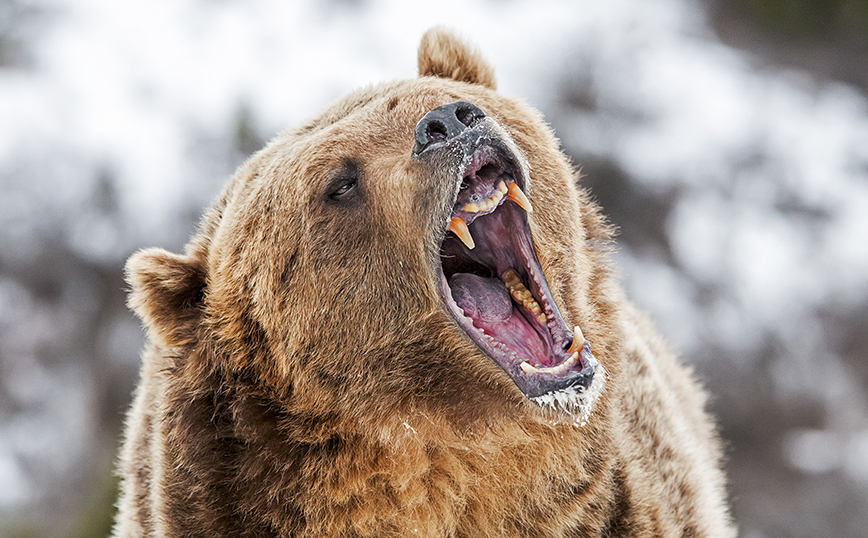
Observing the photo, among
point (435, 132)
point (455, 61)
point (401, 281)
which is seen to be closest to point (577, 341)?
point (401, 281)

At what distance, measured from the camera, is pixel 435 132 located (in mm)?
2686

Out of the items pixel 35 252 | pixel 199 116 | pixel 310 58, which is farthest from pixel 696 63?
pixel 35 252

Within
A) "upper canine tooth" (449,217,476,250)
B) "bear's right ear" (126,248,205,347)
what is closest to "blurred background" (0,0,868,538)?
"bear's right ear" (126,248,205,347)

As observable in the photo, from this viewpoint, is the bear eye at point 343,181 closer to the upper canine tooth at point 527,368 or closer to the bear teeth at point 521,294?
the bear teeth at point 521,294

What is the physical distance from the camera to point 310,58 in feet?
55.6

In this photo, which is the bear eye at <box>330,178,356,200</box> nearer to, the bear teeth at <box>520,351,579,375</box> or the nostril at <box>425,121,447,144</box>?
the nostril at <box>425,121,447,144</box>

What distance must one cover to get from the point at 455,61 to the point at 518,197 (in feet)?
3.38

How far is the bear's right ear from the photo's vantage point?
2941mm

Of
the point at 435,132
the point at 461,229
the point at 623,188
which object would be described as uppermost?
the point at 435,132

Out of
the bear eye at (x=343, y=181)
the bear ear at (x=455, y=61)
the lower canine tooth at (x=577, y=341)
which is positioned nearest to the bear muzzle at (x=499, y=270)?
the lower canine tooth at (x=577, y=341)

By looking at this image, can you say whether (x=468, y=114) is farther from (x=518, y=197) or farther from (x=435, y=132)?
(x=518, y=197)

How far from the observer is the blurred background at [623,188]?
38.0ft

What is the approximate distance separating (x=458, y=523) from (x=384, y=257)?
3.26ft

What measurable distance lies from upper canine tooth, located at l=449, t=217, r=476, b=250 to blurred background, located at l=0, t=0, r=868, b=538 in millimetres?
7628
